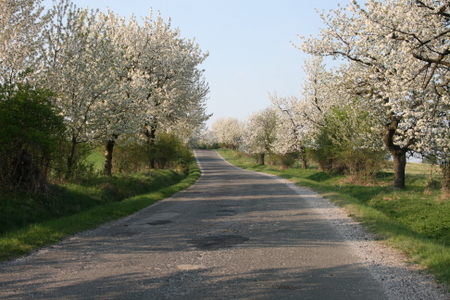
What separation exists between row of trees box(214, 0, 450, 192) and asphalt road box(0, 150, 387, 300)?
6.46 meters

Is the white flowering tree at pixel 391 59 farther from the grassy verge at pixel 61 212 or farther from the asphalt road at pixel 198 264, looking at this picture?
the grassy verge at pixel 61 212

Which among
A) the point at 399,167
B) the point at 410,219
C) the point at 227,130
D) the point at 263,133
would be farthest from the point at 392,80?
the point at 227,130

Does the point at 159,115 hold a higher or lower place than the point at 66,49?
lower

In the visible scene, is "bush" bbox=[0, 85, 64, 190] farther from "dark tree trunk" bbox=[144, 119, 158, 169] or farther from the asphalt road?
"dark tree trunk" bbox=[144, 119, 158, 169]

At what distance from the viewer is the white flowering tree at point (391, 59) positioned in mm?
12545

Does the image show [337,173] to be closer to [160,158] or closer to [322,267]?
[160,158]

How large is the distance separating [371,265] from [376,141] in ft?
49.7

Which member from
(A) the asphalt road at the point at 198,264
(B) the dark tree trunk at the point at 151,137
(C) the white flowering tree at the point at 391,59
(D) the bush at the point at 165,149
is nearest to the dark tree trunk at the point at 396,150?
(C) the white flowering tree at the point at 391,59

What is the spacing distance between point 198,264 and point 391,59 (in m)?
12.0

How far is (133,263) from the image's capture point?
22.6 ft

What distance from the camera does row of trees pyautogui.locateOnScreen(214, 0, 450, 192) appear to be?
1249 cm

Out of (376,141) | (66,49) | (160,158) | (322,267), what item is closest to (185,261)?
(322,267)

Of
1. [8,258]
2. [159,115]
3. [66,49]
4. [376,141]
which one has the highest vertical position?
[66,49]

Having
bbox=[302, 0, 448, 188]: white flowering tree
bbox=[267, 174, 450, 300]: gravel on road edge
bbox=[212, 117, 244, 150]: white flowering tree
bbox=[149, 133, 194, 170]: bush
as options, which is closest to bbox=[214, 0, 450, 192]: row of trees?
bbox=[302, 0, 448, 188]: white flowering tree
